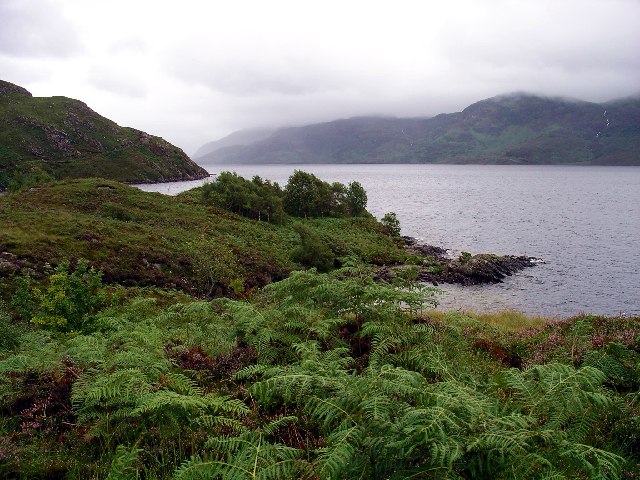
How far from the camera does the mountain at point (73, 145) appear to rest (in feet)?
465

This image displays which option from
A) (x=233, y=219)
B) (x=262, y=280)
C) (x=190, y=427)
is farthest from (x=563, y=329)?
(x=233, y=219)

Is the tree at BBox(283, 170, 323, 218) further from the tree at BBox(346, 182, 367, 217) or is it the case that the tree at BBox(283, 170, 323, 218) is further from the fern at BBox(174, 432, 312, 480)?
the fern at BBox(174, 432, 312, 480)

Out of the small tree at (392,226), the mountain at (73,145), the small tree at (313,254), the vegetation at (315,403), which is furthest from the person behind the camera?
the mountain at (73,145)

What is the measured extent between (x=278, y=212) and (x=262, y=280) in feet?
97.9

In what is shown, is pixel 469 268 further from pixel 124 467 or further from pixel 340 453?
pixel 124 467

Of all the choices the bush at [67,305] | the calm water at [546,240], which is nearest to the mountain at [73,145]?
the calm water at [546,240]

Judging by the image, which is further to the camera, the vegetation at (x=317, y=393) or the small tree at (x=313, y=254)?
the small tree at (x=313, y=254)

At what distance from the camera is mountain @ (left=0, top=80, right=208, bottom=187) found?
142 m

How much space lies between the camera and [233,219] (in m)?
65.8

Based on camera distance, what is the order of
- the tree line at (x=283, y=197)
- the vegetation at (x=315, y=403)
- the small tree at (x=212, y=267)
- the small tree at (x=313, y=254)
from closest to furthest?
the vegetation at (x=315, y=403)
the small tree at (x=212, y=267)
the small tree at (x=313, y=254)
the tree line at (x=283, y=197)

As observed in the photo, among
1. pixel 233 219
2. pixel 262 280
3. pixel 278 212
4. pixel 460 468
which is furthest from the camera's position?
pixel 278 212

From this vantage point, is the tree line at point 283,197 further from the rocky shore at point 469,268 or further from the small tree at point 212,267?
the small tree at point 212,267

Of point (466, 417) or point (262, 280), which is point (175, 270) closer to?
point (262, 280)

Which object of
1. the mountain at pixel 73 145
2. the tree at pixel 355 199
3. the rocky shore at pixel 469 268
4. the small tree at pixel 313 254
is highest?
the mountain at pixel 73 145
